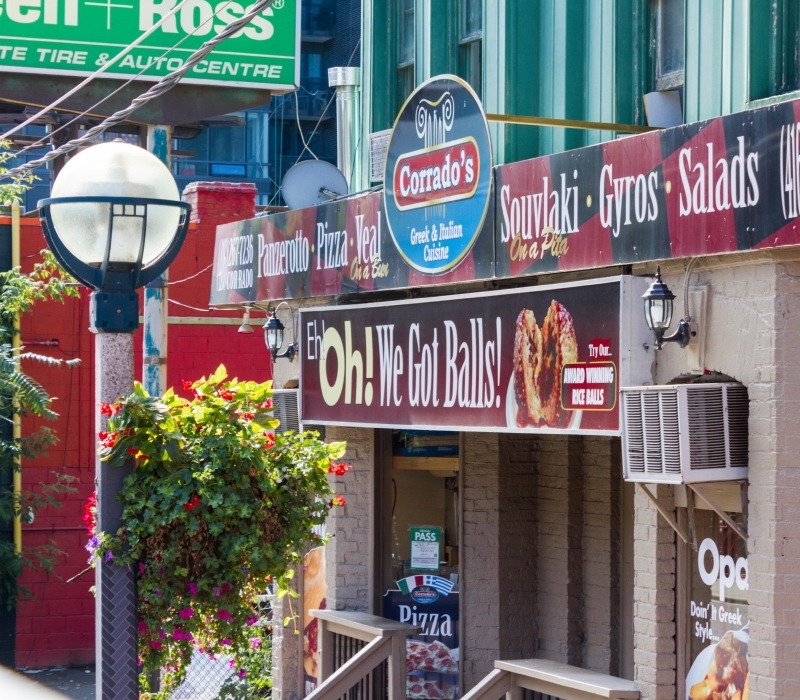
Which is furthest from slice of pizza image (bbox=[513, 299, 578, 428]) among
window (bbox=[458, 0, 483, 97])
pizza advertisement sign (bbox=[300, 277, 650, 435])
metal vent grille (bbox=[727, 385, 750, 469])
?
window (bbox=[458, 0, 483, 97])

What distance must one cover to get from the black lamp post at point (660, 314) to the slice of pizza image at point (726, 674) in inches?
59.4

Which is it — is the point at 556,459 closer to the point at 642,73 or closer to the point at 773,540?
the point at 642,73

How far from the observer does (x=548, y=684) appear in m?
7.82

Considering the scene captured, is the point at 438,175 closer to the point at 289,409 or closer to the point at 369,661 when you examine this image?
the point at 289,409

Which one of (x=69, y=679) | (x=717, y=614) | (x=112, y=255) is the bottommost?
(x=69, y=679)

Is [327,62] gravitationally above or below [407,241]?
above

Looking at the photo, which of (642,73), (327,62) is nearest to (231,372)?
(642,73)

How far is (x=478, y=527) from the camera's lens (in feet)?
33.8

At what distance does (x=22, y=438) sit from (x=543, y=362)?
8922mm

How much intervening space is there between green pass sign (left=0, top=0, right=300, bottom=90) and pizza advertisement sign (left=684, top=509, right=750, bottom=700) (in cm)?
842

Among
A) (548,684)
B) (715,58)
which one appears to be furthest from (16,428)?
(715,58)

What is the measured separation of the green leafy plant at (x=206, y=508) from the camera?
18.6 feet

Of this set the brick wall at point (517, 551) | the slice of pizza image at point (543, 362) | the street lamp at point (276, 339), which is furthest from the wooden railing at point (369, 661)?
the slice of pizza image at point (543, 362)

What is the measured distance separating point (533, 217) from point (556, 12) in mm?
2019
